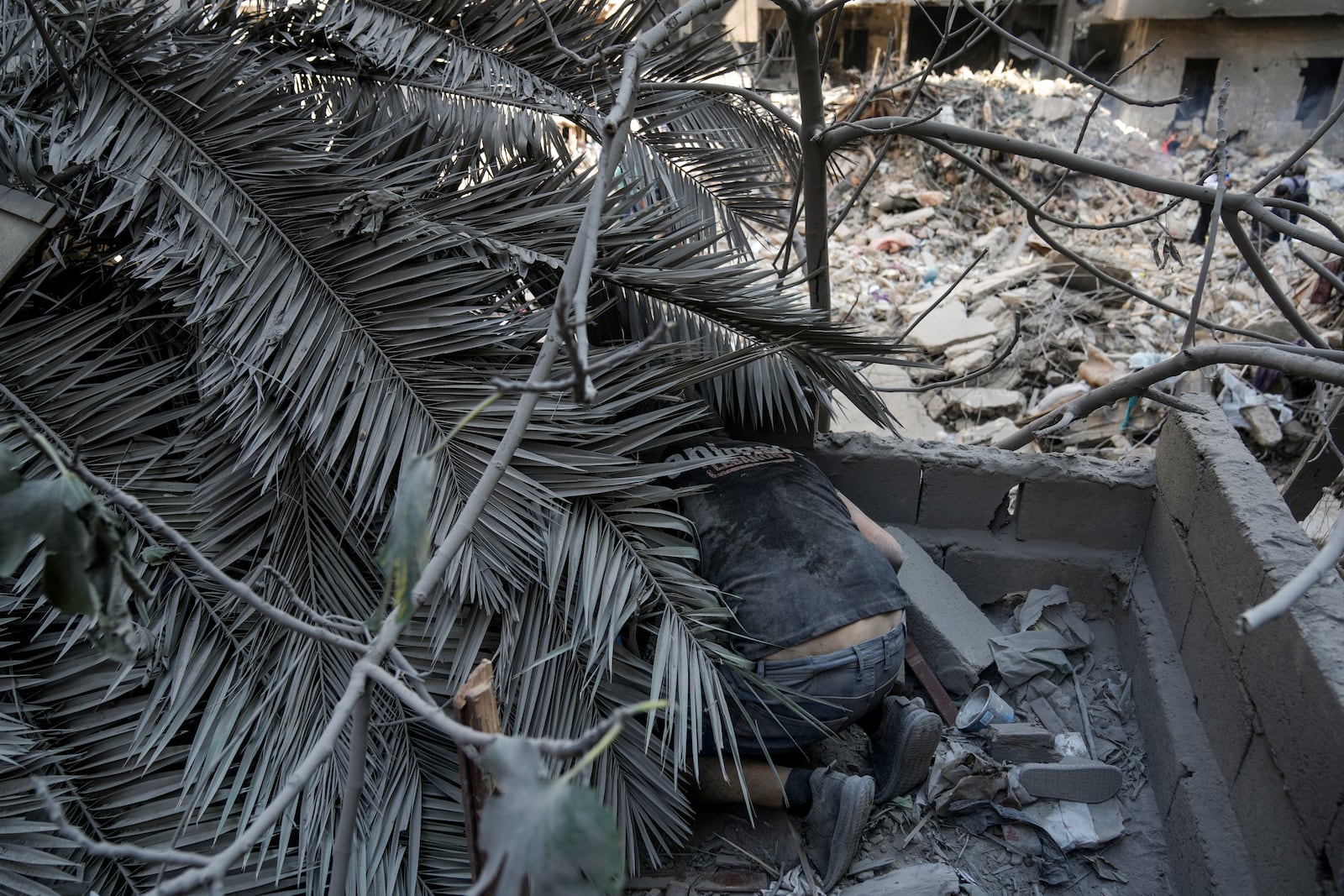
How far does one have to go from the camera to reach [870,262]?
947cm

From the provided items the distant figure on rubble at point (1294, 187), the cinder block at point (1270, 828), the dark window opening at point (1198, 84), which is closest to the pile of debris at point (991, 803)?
the cinder block at point (1270, 828)

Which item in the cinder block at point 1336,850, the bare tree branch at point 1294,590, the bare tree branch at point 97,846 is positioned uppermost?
the bare tree branch at point 1294,590

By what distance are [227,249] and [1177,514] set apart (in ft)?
9.97

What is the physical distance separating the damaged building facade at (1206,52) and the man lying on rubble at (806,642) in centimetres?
1249

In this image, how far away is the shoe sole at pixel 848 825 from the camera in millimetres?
2465

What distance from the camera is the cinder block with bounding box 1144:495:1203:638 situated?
280cm

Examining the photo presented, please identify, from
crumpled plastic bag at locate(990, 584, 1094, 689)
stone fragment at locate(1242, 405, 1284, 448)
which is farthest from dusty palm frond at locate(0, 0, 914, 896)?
stone fragment at locate(1242, 405, 1284, 448)

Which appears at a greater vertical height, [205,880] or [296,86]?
[296,86]

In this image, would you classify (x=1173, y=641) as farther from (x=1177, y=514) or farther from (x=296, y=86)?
(x=296, y=86)

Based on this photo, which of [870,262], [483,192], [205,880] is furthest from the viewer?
[870,262]

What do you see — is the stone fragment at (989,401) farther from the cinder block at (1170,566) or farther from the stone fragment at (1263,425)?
the cinder block at (1170,566)

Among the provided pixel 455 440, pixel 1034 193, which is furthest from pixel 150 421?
pixel 1034 193

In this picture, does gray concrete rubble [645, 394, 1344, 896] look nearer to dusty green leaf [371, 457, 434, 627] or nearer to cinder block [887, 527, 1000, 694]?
cinder block [887, 527, 1000, 694]

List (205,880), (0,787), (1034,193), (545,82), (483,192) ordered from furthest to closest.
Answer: (1034,193) < (545,82) < (483,192) < (0,787) < (205,880)
